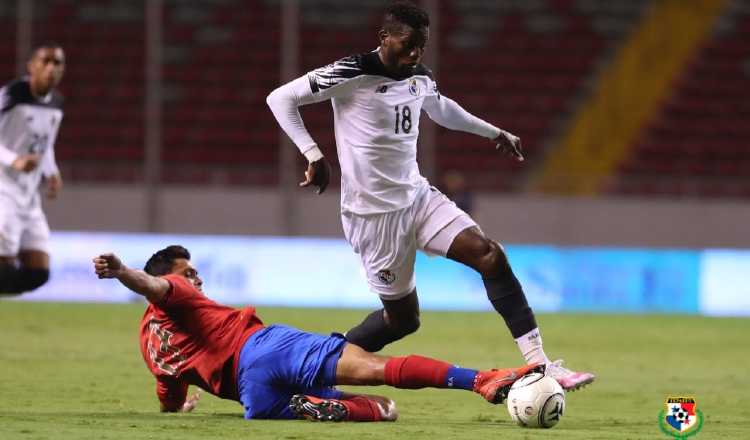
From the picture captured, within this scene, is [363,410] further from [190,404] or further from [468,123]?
[468,123]

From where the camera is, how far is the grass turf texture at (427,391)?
614 cm

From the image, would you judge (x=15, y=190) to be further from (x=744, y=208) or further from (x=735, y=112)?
(x=735, y=112)

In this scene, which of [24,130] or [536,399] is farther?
[24,130]

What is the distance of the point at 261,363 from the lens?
6516mm

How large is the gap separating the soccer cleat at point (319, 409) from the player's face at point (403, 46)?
1.79 meters

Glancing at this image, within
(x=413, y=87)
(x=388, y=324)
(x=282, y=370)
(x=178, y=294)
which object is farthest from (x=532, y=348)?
(x=178, y=294)

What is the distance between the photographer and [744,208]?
21547mm

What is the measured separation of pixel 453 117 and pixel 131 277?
244 cm

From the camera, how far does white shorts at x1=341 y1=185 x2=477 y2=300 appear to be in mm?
6992

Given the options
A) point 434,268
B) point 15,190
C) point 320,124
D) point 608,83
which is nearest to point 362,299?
point 434,268

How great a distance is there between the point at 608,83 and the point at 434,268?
8.50 metres

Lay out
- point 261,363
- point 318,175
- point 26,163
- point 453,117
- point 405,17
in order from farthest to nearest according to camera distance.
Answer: point 26,163, point 453,117, point 405,17, point 318,175, point 261,363

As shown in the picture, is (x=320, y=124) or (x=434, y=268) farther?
(x=320, y=124)

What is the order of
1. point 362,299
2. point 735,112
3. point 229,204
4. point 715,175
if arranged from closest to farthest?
point 362,299, point 229,204, point 715,175, point 735,112
